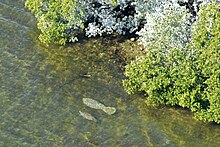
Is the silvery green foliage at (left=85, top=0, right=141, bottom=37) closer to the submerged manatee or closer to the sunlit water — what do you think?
the sunlit water

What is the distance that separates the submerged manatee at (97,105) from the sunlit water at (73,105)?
161 mm

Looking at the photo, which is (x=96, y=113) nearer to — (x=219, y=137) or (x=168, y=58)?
(x=168, y=58)

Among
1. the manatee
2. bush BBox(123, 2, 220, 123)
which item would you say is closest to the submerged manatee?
the manatee

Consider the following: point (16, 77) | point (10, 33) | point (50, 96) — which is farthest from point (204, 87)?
point (10, 33)

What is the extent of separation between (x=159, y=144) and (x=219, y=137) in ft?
6.53

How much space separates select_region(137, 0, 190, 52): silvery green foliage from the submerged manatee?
2.54 m

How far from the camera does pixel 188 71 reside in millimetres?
15070

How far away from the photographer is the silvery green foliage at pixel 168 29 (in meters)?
15.9

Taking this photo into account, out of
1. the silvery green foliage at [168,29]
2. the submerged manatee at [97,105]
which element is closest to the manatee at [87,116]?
the submerged manatee at [97,105]

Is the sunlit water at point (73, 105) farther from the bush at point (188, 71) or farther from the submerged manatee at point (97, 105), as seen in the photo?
the bush at point (188, 71)

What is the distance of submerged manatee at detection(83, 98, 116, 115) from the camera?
627 inches

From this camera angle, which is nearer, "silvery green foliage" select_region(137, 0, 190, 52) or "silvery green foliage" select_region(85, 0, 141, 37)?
"silvery green foliage" select_region(137, 0, 190, 52)

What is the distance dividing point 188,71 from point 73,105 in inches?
159

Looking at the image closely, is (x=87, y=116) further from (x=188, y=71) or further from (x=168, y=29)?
(x=168, y=29)
